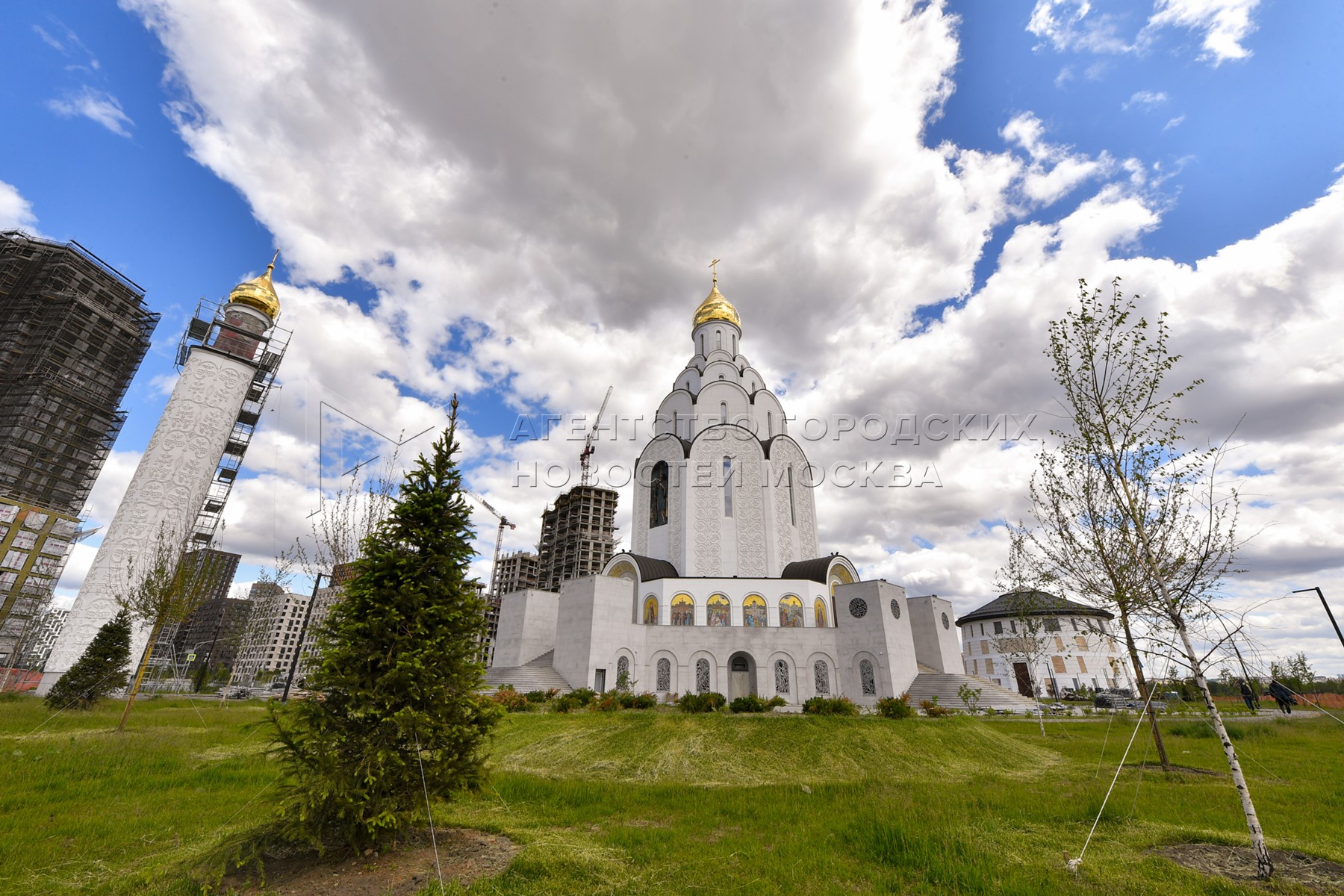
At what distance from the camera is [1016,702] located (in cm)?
2567

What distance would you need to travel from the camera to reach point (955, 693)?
24641 millimetres

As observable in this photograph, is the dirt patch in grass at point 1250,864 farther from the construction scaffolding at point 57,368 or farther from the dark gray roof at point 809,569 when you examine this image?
the construction scaffolding at point 57,368

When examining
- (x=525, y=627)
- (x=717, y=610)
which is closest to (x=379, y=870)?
(x=717, y=610)

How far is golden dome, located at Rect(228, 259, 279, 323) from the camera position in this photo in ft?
116

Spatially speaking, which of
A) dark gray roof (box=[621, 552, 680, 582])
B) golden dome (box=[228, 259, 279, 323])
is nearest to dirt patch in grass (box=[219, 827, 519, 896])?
dark gray roof (box=[621, 552, 680, 582])

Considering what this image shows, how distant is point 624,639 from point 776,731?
593 inches

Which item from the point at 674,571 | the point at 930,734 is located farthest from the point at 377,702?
the point at 674,571

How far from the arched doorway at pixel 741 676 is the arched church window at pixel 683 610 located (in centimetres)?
277

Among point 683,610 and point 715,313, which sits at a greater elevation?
point 715,313

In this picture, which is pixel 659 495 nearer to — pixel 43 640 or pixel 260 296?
pixel 260 296

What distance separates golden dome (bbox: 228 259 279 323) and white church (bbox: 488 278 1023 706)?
83.8ft

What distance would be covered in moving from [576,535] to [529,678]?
3833cm

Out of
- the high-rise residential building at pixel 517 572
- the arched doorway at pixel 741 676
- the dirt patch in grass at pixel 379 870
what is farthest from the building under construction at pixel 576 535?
the dirt patch in grass at pixel 379 870

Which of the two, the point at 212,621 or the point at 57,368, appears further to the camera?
the point at 212,621
